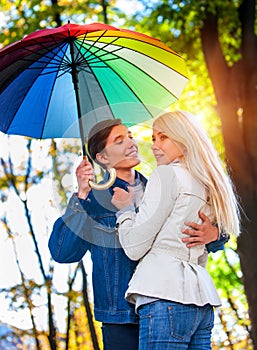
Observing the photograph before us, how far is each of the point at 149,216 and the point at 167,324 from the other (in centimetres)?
37

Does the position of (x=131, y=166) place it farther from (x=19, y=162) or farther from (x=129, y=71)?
(x=19, y=162)

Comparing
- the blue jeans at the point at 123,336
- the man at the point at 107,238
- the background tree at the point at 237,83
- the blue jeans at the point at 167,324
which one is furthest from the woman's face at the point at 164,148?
the background tree at the point at 237,83

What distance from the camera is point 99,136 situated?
3.00 metres

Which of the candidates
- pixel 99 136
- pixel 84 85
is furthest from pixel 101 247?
pixel 84 85

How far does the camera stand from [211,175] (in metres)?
2.71

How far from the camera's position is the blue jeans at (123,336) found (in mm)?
2785

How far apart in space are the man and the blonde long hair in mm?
88

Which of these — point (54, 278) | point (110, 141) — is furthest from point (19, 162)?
point (110, 141)

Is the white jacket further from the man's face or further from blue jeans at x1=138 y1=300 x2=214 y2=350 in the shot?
the man's face

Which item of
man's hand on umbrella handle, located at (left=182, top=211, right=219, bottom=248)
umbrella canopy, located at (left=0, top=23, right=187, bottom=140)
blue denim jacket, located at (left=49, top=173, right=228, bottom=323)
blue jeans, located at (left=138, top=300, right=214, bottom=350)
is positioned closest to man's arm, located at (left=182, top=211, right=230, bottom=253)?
man's hand on umbrella handle, located at (left=182, top=211, right=219, bottom=248)

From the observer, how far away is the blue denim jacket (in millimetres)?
2799

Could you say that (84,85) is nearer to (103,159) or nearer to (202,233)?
(103,159)

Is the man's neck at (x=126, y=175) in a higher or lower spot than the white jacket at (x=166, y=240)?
higher

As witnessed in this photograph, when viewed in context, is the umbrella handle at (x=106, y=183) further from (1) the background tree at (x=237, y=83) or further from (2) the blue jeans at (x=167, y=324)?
(1) the background tree at (x=237, y=83)
